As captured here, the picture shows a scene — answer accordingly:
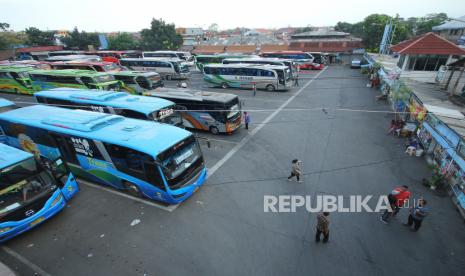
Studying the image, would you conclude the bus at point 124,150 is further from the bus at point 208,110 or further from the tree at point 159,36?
the tree at point 159,36

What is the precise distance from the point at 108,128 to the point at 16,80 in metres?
23.6

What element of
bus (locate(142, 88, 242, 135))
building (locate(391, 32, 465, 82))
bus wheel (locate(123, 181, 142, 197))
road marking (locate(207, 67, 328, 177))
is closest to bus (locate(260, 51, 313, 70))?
building (locate(391, 32, 465, 82))

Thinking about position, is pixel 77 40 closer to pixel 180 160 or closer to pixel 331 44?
pixel 331 44

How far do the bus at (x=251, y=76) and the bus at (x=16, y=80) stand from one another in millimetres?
18672

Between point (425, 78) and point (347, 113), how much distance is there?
437 inches

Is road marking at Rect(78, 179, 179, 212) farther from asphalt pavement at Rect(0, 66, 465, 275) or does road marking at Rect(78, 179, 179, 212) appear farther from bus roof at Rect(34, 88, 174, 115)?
bus roof at Rect(34, 88, 174, 115)

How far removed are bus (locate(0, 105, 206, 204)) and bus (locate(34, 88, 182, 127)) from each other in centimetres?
205

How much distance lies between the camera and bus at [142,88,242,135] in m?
14.1

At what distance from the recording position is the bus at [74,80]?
20375 millimetres

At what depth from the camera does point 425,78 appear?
22.7 metres

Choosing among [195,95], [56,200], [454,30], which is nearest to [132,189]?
[56,200]

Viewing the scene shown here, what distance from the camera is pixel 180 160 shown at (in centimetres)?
831

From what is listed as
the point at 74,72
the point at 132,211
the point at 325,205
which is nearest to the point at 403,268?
the point at 325,205

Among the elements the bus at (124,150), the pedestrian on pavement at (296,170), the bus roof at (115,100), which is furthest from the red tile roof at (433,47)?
the bus at (124,150)
